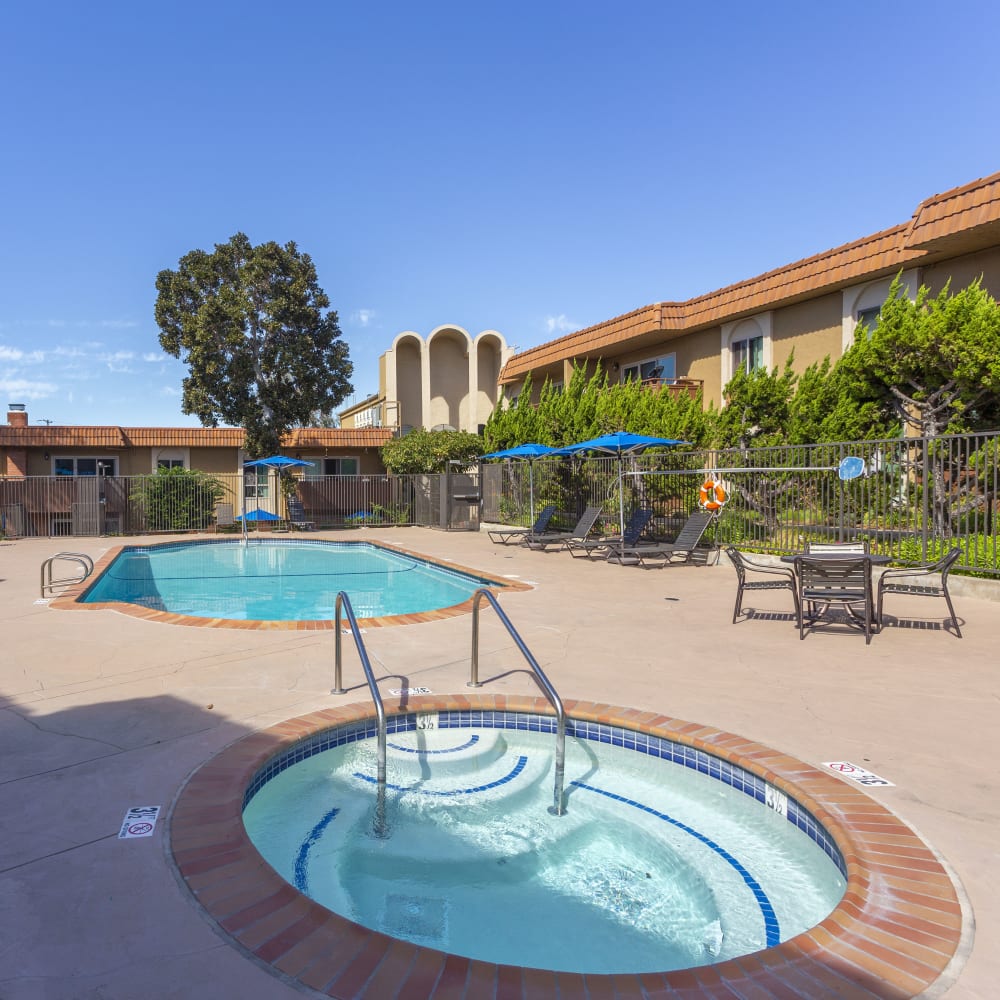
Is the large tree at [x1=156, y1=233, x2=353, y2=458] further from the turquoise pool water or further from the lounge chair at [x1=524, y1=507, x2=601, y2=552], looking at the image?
the lounge chair at [x1=524, y1=507, x2=601, y2=552]

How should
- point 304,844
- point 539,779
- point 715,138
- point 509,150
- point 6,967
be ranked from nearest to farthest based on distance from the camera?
point 6,967
point 304,844
point 539,779
point 715,138
point 509,150

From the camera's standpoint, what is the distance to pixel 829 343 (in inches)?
627

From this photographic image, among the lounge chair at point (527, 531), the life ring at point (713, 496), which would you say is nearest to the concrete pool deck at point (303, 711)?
the life ring at point (713, 496)

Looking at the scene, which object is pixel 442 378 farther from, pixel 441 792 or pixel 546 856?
pixel 546 856

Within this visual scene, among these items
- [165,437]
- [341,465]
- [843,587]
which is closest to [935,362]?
[843,587]

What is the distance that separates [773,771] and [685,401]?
48.1ft

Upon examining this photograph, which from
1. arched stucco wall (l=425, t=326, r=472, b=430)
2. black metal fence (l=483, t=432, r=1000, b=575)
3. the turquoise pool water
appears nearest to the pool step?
the turquoise pool water

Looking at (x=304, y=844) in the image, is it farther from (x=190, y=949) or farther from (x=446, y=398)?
(x=446, y=398)

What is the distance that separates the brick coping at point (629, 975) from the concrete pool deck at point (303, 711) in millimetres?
65

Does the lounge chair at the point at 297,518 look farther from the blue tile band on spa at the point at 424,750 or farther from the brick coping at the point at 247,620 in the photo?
the blue tile band on spa at the point at 424,750

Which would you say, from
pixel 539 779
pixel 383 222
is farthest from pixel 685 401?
pixel 539 779

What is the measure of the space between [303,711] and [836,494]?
10.2m

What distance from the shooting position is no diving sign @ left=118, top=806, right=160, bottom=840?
2.74m

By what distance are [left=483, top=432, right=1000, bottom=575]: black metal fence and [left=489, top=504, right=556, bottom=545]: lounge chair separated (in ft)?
4.83
